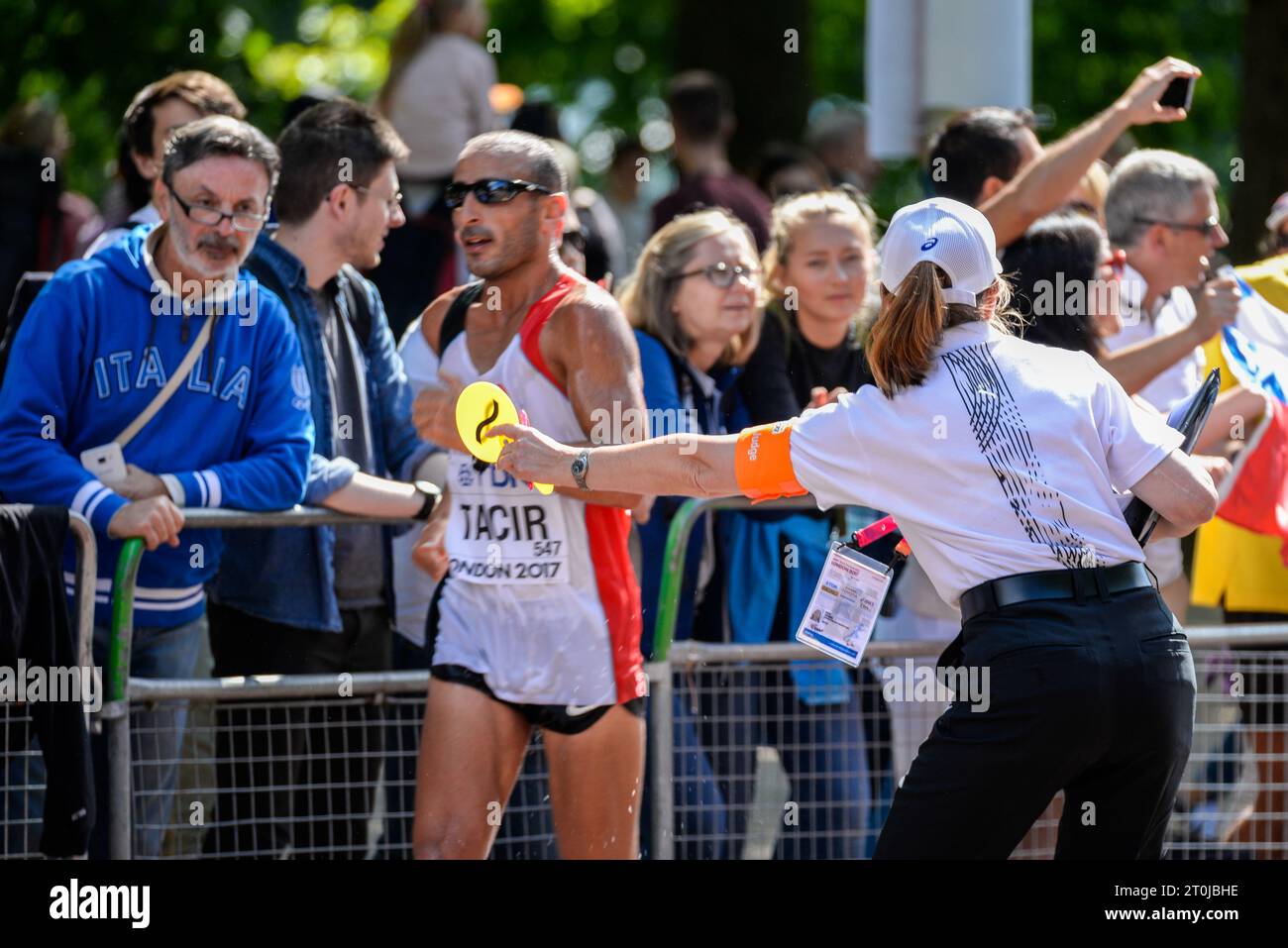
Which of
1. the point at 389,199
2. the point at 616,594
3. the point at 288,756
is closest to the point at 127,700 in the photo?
the point at 288,756

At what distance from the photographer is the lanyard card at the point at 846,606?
14.4 ft

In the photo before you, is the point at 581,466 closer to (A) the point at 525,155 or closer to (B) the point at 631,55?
(A) the point at 525,155

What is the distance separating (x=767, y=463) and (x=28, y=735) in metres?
2.19

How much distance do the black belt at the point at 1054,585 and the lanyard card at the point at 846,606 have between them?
1.11 ft

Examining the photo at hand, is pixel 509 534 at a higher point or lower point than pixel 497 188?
lower

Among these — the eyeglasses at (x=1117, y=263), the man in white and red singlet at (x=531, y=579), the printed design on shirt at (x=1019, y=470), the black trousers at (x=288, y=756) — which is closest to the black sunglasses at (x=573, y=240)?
the man in white and red singlet at (x=531, y=579)

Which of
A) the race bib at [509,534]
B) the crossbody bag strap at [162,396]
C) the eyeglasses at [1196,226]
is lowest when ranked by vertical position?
the race bib at [509,534]

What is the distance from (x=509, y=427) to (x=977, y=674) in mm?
1268

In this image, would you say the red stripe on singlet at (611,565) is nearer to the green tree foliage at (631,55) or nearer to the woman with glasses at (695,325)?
the woman with glasses at (695,325)

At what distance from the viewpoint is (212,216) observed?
211 inches

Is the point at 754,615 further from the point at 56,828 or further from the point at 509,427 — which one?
the point at 56,828

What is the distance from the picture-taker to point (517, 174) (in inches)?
199

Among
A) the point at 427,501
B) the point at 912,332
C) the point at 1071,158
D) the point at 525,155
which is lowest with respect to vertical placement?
the point at 427,501

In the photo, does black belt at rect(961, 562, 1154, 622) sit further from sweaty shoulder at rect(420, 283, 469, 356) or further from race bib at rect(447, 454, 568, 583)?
sweaty shoulder at rect(420, 283, 469, 356)
